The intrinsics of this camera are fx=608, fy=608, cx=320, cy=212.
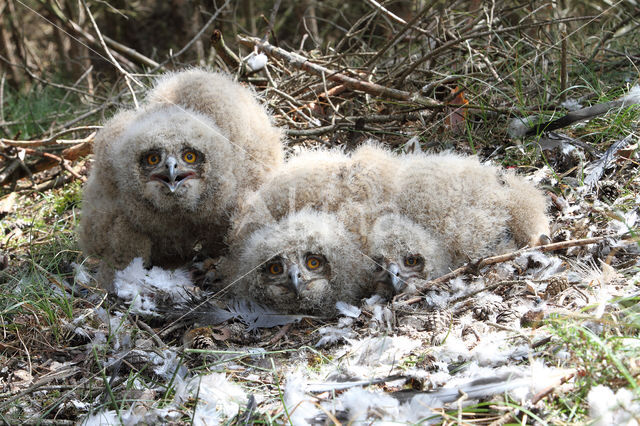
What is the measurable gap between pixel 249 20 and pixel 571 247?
722cm

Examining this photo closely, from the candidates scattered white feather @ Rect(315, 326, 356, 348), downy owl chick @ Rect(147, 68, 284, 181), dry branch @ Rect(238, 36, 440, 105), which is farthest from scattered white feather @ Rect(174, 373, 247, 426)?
dry branch @ Rect(238, 36, 440, 105)

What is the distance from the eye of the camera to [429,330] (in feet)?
10.8

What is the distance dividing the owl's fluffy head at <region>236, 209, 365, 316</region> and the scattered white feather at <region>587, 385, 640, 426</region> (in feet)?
6.00

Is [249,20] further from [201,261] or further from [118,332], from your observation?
[118,332]

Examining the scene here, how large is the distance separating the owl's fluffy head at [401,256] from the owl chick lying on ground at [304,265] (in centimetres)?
12

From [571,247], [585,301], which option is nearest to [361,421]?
[585,301]

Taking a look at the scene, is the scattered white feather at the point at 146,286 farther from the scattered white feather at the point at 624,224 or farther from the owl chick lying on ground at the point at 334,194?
the scattered white feather at the point at 624,224

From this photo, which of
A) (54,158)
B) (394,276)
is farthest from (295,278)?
(54,158)

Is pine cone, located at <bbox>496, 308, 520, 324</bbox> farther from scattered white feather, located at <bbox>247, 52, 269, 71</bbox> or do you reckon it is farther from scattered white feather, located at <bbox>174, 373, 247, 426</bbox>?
scattered white feather, located at <bbox>247, 52, 269, 71</bbox>

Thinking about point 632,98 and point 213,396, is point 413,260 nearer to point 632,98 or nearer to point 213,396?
point 213,396

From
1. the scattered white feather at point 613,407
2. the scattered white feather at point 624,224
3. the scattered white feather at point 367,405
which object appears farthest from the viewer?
the scattered white feather at point 624,224

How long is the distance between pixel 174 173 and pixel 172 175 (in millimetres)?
18

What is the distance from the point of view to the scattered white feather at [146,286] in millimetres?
3795

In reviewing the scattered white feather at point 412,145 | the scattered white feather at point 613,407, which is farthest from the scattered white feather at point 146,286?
the scattered white feather at point 613,407
